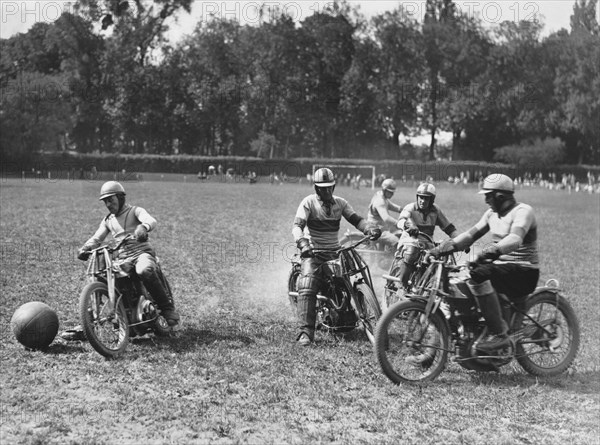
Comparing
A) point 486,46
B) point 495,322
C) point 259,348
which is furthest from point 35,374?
point 486,46

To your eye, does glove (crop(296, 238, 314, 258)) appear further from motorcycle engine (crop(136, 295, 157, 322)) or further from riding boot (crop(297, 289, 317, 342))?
motorcycle engine (crop(136, 295, 157, 322))

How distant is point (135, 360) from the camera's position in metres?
7.49

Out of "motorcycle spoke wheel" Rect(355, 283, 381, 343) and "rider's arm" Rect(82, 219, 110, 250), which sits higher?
"rider's arm" Rect(82, 219, 110, 250)

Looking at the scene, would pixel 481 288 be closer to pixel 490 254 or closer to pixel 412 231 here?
pixel 490 254

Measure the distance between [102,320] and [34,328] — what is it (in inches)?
30.9

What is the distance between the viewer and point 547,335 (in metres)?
Result: 7.32

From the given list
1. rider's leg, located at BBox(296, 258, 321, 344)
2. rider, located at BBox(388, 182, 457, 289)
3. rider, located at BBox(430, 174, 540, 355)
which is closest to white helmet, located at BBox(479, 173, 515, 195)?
rider, located at BBox(430, 174, 540, 355)

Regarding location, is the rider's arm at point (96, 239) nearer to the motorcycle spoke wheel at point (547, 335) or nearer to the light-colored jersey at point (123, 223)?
the light-colored jersey at point (123, 223)

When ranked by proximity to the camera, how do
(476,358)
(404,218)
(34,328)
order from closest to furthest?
(476,358) < (34,328) < (404,218)

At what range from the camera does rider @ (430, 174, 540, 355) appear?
22.5ft

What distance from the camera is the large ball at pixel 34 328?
306 inches

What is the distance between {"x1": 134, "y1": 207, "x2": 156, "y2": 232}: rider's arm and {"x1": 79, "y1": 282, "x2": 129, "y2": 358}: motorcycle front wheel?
0.88 m

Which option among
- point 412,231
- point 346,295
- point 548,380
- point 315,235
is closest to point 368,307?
point 346,295

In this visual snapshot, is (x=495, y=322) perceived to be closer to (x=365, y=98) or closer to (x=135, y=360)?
(x=135, y=360)
